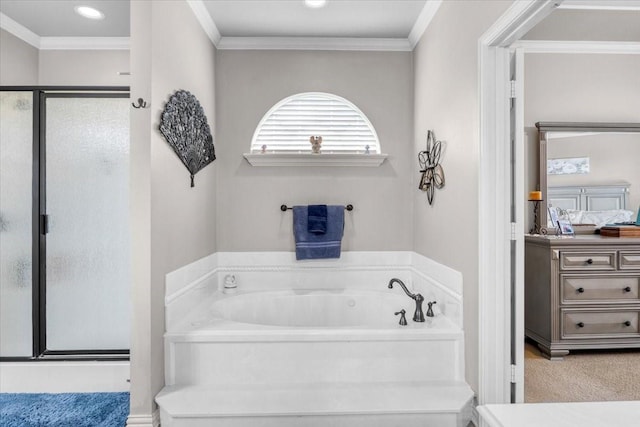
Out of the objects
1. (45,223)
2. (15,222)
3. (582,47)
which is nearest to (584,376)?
(582,47)

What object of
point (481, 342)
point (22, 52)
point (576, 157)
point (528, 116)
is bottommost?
point (481, 342)

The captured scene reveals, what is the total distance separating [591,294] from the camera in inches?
111

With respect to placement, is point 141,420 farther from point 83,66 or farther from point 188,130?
point 83,66

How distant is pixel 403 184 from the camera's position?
310cm

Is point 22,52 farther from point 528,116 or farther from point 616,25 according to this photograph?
point 616,25

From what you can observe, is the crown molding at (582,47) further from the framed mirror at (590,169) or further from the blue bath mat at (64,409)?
the blue bath mat at (64,409)

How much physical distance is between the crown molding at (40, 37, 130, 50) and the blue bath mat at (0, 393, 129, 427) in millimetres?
2630

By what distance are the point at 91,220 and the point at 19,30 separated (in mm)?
1728

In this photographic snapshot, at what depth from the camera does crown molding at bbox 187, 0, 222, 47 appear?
2432mm

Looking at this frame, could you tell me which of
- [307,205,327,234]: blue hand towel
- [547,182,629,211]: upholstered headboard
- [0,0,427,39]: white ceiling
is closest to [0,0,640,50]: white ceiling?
[0,0,427,39]: white ceiling

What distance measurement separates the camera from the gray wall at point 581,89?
3.15m

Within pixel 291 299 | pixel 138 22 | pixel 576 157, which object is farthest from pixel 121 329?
pixel 576 157

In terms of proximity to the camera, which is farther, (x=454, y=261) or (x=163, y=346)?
(x=454, y=261)

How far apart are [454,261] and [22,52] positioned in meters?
3.60
